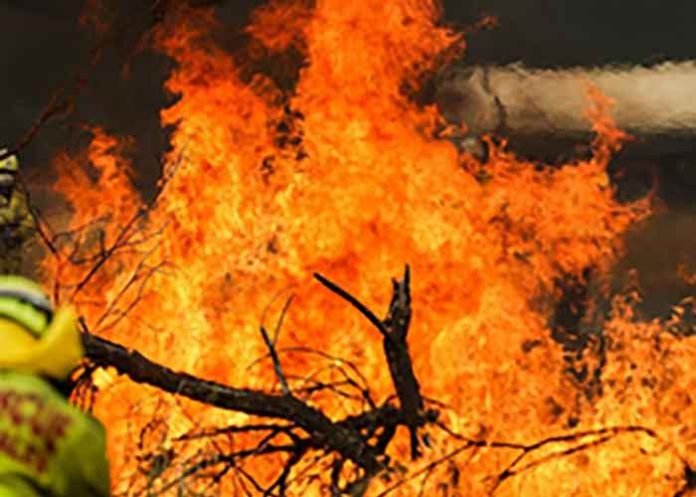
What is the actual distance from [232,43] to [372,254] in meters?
2.40

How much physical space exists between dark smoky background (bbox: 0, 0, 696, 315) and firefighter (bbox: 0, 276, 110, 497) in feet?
24.3

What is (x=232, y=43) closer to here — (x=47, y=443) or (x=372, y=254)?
(x=372, y=254)

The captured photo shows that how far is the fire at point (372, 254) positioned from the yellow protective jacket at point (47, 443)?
4.71m

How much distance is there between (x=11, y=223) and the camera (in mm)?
8492

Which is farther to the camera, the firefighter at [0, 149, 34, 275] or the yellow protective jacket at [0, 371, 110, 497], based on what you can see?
the firefighter at [0, 149, 34, 275]

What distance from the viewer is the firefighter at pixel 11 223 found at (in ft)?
27.4

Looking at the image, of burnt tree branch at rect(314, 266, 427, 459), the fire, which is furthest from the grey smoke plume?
burnt tree branch at rect(314, 266, 427, 459)

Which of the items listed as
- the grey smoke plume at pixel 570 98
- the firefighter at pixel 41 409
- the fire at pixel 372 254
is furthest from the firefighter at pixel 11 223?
the firefighter at pixel 41 409

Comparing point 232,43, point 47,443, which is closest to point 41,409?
point 47,443

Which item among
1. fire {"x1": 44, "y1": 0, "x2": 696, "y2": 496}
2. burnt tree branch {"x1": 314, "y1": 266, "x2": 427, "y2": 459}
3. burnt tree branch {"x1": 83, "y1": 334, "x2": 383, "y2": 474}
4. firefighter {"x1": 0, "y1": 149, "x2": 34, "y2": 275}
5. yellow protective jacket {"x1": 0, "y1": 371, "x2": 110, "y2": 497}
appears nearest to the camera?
yellow protective jacket {"x1": 0, "y1": 371, "x2": 110, "y2": 497}

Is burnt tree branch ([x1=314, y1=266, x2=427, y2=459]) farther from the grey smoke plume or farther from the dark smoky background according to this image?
the dark smoky background

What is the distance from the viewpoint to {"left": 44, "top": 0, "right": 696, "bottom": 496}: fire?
6.84 meters

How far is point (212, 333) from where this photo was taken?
7484mm

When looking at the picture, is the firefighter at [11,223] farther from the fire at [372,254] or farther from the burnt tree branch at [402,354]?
the burnt tree branch at [402,354]
